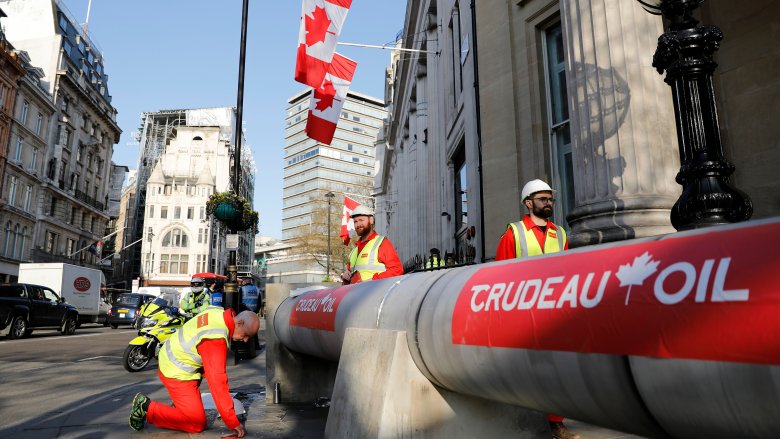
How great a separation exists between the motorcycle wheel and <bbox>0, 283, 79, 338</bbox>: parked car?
35.2ft

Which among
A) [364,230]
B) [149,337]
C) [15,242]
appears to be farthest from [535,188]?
[15,242]

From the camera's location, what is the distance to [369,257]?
18.9 feet

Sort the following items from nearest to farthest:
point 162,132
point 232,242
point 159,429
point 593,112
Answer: point 159,429 → point 593,112 → point 232,242 → point 162,132

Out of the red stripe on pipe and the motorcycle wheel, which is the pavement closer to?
the motorcycle wheel

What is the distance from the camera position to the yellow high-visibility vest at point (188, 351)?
4.73 meters

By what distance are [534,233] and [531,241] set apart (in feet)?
0.42

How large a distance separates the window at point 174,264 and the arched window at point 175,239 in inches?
62.3

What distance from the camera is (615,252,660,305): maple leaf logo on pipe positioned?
4.83 feet

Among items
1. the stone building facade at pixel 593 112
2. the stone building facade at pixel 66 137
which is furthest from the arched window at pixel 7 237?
the stone building facade at pixel 593 112

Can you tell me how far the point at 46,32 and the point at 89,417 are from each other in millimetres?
57050

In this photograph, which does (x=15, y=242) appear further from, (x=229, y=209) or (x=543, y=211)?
(x=543, y=211)

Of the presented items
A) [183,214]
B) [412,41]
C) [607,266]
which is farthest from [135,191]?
[607,266]

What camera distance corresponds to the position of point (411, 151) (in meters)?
26.5

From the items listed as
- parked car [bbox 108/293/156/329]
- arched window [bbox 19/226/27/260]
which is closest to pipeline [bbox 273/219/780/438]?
parked car [bbox 108/293/156/329]
